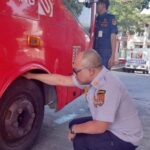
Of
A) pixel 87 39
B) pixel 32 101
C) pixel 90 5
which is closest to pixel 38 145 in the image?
pixel 32 101

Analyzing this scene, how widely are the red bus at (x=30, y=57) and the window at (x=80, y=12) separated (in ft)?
0.04

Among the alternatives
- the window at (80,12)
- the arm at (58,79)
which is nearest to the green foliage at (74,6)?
the window at (80,12)

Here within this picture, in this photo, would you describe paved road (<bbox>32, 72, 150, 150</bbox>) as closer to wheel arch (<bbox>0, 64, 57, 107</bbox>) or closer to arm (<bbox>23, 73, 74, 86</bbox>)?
wheel arch (<bbox>0, 64, 57, 107</bbox>)

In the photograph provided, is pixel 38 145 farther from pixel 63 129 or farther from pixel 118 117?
pixel 118 117

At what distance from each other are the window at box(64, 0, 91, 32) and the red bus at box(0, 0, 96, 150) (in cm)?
1

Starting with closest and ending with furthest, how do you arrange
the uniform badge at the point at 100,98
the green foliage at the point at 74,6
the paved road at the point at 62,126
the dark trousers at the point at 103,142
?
the uniform badge at the point at 100,98 < the dark trousers at the point at 103,142 < the green foliage at the point at 74,6 < the paved road at the point at 62,126

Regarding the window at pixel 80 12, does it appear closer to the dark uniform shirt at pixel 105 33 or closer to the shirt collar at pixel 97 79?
the dark uniform shirt at pixel 105 33

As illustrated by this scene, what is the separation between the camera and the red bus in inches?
134

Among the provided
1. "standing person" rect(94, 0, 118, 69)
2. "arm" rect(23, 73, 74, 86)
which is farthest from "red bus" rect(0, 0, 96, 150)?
"standing person" rect(94, 0, 118, 69)

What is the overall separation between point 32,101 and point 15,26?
930mm

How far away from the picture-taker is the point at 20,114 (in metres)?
3.85

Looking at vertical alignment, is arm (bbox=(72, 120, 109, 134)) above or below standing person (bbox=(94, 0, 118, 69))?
below

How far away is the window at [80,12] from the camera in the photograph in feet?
14.9

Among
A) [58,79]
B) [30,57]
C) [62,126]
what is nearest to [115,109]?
[58,79]
